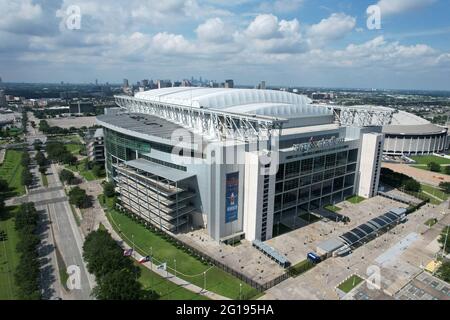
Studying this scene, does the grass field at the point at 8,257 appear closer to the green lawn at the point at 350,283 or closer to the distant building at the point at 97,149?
the distant building at the point at 97,149

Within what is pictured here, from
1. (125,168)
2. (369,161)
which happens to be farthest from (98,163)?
(369,161)

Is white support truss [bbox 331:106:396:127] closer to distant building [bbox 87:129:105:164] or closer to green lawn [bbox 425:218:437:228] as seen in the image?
green lawn [bbox 425:218:437:228]

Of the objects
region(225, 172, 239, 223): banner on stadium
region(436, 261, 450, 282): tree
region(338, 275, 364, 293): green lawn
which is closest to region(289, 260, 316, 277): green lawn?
region(338, 275, 364, 293): green lawn

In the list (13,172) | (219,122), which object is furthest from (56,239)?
(13,172)

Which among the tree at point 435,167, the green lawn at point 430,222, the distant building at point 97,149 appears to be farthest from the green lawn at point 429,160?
the distant building at point 97,149

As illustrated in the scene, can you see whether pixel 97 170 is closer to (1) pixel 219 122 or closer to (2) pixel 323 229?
(1) pixel 219 122
